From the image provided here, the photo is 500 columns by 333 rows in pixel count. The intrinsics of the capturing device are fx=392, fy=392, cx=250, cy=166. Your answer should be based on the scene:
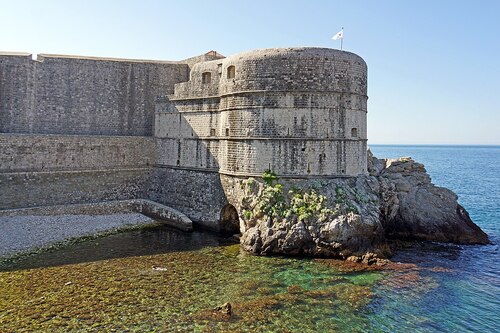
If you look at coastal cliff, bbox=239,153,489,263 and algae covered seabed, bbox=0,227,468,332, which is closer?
algae covered seabed, bbox=0,227,468,332

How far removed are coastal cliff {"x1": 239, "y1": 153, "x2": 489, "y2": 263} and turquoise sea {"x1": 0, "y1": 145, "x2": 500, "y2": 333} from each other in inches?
34.8

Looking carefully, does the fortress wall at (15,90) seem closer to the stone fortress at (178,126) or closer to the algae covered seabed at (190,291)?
the stone fortress at (178,126)

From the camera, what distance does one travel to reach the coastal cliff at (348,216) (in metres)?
16.9

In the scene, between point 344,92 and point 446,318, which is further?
point 344,92

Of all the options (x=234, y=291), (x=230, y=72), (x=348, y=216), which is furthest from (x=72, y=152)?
(x=348, y=216)

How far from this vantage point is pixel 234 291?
13188 mm

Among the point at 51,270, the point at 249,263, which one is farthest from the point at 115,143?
the point at 249,263

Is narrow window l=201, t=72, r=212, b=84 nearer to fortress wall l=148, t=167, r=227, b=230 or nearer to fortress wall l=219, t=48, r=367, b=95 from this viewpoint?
fortress wall l=219, t=48, r=367, b=95

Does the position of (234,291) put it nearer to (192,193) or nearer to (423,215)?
(192,193)

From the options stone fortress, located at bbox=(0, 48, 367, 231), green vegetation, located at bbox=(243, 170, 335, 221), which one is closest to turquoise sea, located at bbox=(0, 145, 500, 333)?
green vegetation, located at bbox=(243, 170, 335, 221)

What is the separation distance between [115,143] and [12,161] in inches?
215

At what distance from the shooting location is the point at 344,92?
18984mm

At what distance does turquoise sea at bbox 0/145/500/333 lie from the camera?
11.1m

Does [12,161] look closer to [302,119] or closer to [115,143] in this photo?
[115,143]
